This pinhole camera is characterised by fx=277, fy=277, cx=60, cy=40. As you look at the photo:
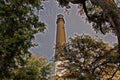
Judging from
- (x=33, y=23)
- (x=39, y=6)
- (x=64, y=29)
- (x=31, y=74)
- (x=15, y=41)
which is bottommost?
(x=31, y=74)

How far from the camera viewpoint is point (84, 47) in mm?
23891

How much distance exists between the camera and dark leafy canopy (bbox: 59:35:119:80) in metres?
20.7

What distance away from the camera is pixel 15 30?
632 inches

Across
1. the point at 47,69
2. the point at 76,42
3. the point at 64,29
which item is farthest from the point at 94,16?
the point at 64,29

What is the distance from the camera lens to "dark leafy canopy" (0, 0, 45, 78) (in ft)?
50.2

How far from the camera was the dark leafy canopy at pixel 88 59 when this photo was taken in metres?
20.7

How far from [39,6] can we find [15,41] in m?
3.08

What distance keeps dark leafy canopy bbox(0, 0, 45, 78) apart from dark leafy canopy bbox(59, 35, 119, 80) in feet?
19.1

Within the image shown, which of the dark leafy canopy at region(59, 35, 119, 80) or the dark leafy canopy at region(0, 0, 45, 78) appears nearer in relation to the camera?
the dark leafy canopy at region(0, 0, 45, 78)

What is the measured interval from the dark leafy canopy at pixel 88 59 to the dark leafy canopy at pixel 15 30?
19.1 ft

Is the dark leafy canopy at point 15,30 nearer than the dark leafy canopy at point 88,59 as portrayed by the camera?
Yes

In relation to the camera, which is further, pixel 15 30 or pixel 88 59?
pixel 88 59

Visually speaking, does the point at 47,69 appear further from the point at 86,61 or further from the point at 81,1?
the point at 81,1

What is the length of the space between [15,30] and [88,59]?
8.75 m
